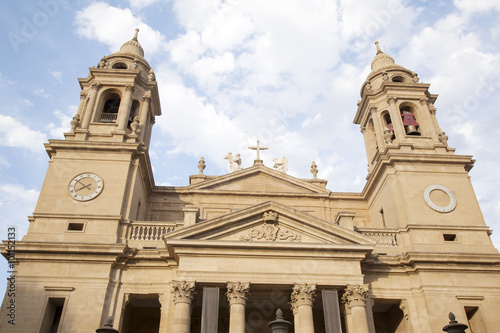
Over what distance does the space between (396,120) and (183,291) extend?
583 inches

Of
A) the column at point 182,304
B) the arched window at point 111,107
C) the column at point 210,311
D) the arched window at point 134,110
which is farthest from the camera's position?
the arched window at point 134,110

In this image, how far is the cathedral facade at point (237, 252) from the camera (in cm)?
1797

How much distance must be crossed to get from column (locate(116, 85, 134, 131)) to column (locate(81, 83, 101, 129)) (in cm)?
147

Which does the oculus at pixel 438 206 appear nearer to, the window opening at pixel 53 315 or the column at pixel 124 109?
the column at pixel 124 109

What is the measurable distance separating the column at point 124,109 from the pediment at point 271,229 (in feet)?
26.0

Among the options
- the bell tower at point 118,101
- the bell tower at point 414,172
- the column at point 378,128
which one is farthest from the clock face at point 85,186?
the column at point 378,128

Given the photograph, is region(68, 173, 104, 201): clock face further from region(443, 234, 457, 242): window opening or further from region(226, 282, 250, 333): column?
region(443, 234, 457, 242): window opening

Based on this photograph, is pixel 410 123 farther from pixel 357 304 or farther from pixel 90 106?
pixel 90 106

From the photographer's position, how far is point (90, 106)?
2434 centimetres

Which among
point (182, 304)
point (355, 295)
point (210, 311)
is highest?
point (355, 295)

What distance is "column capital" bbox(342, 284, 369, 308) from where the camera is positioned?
58.6 ft

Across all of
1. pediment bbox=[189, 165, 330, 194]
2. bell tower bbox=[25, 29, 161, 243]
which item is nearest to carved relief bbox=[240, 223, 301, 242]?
bell tower bbox=[25, 29, 161, 243]

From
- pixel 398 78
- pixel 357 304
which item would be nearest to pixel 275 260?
pixel 357 304

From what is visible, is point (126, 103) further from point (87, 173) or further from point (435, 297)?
point (435, 297)
